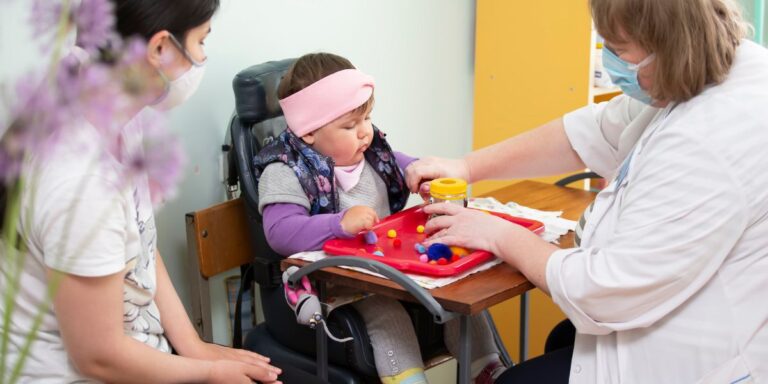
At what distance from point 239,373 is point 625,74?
0.88 m

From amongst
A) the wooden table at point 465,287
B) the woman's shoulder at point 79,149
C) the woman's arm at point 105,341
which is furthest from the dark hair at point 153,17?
the wooden table at point 465,287

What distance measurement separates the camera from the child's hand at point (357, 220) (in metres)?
1.71

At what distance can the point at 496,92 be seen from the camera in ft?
10.0

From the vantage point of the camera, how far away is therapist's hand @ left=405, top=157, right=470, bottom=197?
1933 millimetres

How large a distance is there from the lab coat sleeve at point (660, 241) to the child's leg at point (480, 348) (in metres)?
0.54

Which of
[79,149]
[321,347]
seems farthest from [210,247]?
[79,149]

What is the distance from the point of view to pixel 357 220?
1.71 metres

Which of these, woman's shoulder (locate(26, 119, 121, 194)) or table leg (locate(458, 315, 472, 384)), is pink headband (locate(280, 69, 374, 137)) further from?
woman's shoulder (locate(26, 119, 121, 194))

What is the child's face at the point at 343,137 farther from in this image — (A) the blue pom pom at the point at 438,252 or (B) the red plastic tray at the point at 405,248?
(A) the blue pom pom at the point at 438,252

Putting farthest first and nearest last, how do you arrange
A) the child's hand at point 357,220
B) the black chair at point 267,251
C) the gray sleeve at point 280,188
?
the black chair at point 267,251
the gray sleeve at point 280,188
the child's hand at point 357,220

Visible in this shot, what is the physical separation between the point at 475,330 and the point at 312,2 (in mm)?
1099

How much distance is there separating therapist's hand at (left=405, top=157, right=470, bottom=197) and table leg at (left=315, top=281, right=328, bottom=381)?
0.37 m

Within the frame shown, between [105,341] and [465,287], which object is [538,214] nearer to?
[465,287]

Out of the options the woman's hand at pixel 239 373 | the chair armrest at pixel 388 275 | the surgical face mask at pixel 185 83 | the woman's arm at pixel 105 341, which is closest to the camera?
the surgical face mask at pixel 185 83
